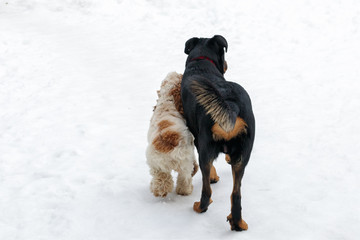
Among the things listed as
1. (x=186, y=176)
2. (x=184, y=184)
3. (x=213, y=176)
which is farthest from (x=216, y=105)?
(x=213, y=176)

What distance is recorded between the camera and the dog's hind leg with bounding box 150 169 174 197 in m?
4.38

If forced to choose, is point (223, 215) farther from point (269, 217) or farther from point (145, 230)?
point (145, 230)

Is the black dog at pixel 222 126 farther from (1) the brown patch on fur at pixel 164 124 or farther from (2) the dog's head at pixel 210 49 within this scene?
(2) the dog's head at pixel 210 49

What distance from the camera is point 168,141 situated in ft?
13.6

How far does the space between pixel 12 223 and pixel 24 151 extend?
1.75 m

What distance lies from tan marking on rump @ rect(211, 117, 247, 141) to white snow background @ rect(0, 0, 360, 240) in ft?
3.24

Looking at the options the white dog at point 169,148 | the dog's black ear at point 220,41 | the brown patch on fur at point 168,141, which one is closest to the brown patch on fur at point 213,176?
the white dog at point 169,148

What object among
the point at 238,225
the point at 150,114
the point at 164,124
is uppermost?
the point at 164,124

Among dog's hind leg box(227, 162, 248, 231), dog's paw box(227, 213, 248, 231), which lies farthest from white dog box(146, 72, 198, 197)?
dog's paw box(227, 213, 248, 231)

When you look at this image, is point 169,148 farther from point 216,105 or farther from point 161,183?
point 216,105

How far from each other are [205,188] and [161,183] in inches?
27.1

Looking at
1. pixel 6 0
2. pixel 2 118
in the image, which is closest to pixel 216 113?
pixel 2 118

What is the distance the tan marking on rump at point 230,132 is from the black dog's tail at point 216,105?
10 centimetres

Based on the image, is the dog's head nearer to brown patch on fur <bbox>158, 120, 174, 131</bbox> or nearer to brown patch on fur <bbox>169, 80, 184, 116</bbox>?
brown patch on fur <bbox>169, 80, 184, 116</bbox>
